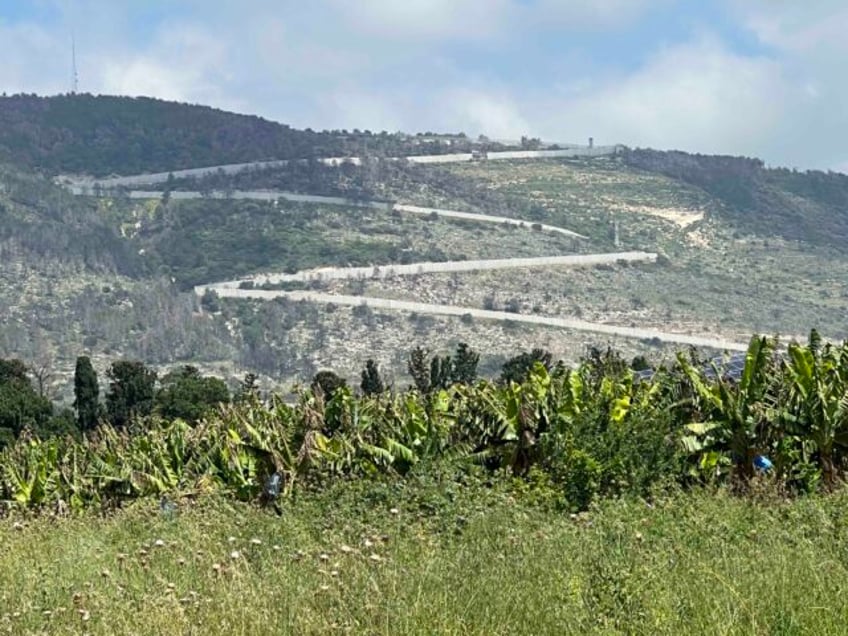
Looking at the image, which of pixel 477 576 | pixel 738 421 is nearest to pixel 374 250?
pixel 738 421

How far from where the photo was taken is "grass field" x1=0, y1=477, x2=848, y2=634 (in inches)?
268

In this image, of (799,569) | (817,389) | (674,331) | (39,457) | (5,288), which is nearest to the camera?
(799,569)

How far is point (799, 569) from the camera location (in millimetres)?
7219

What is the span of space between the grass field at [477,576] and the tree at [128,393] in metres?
37.6

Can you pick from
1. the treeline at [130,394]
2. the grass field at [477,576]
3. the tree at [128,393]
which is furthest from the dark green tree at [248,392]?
the grass field at [477,576]

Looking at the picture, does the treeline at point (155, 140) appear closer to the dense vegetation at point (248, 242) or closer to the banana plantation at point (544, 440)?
the dense vegetation at point (248, 242)

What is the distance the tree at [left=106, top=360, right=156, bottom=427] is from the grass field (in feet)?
123

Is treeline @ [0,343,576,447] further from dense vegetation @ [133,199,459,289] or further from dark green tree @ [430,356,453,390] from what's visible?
dense vegetation @ [133,199,459,289]

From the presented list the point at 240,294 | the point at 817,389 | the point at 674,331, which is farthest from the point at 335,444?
the point at 240,294

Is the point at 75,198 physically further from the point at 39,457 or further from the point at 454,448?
the point at 454,448

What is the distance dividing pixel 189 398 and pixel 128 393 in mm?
3554

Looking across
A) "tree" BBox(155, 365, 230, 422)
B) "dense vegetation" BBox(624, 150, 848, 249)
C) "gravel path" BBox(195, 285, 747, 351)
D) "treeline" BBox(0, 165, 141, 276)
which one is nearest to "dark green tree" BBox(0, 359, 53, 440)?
"tree" BBox(155, 365, 230, 422)

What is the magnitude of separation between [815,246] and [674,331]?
1916 inches

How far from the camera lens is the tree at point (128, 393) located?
1912 inches
